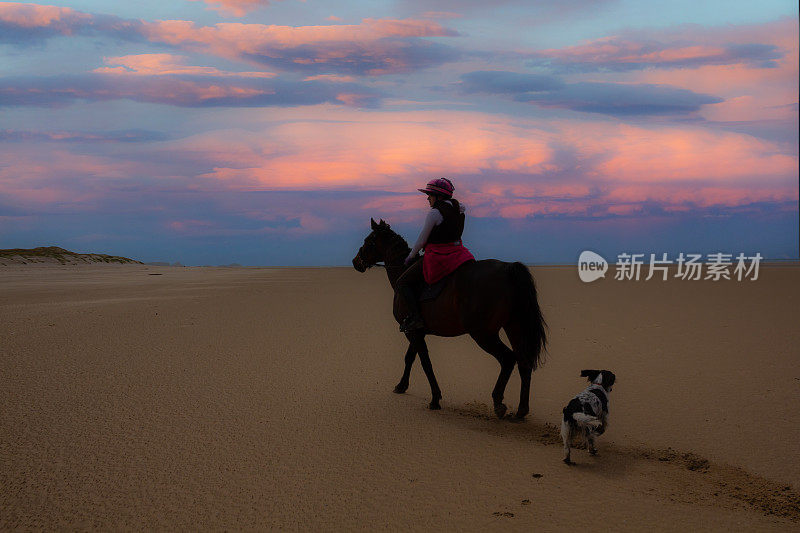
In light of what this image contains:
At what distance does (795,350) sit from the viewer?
10609 millimetres

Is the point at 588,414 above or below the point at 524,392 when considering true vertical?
above

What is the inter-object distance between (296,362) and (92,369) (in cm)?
303

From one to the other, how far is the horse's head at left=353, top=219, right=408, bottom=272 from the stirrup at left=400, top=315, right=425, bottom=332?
1.11 metres

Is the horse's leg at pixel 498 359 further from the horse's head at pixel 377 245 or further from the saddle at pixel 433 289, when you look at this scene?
the horse's head at pixel 377 245

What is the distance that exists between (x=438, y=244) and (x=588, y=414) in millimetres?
2710

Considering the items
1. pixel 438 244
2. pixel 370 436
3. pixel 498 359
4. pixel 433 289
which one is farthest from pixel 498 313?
pixel 370 436

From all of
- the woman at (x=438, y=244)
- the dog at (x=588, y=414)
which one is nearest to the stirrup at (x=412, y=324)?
the woman at (x=438, y=244)

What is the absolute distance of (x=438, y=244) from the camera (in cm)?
707

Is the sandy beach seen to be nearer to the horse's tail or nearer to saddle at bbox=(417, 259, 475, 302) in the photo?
the horse's tail

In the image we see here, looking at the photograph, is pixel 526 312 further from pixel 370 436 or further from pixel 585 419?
pixel 370 436

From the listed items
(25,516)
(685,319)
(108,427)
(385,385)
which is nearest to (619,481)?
(385,385)

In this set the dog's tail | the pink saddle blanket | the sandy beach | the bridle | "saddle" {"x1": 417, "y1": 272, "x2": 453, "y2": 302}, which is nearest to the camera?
the sandy beach

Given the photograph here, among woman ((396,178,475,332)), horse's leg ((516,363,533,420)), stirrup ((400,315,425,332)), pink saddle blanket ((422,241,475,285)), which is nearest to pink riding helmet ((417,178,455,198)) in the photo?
woman ((396,178,475,332))

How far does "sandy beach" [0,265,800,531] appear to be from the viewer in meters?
4.29
